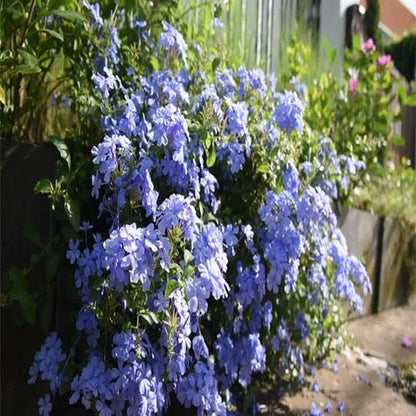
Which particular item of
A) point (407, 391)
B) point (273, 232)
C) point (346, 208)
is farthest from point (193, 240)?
point (346, 208)

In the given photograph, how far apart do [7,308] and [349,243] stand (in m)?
2.34

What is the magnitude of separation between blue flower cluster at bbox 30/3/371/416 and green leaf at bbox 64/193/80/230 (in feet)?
0.23

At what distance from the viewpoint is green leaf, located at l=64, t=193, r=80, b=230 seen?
155 centimetres

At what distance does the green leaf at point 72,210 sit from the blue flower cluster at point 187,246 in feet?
0.23

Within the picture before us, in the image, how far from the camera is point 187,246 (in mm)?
1635

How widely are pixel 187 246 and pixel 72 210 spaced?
32 centimetres

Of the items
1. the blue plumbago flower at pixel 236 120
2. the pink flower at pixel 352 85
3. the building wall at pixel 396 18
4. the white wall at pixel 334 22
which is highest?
the building wall at pixel 396 18

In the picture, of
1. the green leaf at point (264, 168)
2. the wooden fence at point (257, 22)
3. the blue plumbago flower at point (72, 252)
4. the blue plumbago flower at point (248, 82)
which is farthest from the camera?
the wooden fence at point (257, 22)

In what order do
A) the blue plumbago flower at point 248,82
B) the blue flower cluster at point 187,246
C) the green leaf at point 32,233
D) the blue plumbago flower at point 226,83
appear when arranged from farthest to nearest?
the blue plumbago flower at point 248,82 → the blue plumbago flower at point 226,83 → the green leaf at point 32,233 → the blue flower cluster at point 187,246

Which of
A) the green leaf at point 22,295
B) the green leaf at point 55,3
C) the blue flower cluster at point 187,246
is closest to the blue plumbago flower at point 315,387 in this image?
the blue flower cluster at point 187,246

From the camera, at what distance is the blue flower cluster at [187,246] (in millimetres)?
1482

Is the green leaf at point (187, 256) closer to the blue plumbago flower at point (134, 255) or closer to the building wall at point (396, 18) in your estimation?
the blue plumbago flower at point (134, 255)

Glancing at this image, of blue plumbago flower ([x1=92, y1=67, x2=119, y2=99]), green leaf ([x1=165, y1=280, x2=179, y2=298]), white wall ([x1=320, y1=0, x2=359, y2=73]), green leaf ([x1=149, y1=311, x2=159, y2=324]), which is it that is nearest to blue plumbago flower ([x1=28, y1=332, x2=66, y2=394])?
green leaf ([x1=149, y1=311, x2=159, y2=324])

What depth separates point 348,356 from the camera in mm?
3008
